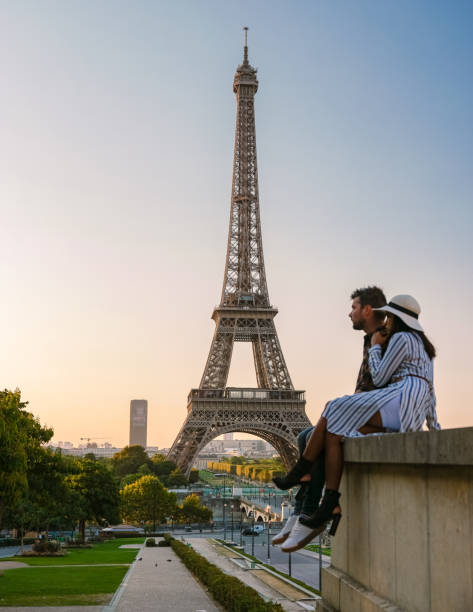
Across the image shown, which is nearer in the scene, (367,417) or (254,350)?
(367,417)

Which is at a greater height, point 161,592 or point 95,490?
point 95,490

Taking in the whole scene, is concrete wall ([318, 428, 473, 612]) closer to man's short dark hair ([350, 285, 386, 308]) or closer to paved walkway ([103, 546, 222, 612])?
man's short dark hair ([350, 285, 386, 308])

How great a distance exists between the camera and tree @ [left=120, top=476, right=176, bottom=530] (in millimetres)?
75000

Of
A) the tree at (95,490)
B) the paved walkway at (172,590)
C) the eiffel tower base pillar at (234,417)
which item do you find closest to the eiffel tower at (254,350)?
the eiffel tower base pillar at (234,417)

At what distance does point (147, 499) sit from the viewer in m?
75.1

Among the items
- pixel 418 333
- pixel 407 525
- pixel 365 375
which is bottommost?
pixel 407 525

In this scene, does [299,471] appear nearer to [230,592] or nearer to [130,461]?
[230,592]

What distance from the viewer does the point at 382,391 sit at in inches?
218

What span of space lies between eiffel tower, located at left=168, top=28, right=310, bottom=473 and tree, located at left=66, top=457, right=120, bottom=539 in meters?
8.04

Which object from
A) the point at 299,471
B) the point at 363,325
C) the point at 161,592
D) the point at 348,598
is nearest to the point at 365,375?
the point at 363,325

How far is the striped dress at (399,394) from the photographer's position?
5430mm

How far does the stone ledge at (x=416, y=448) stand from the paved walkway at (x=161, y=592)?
57.6ft

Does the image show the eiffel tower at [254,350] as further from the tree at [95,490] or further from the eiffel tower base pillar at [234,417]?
the tree at [95,490]

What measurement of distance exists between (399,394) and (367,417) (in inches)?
12.6
